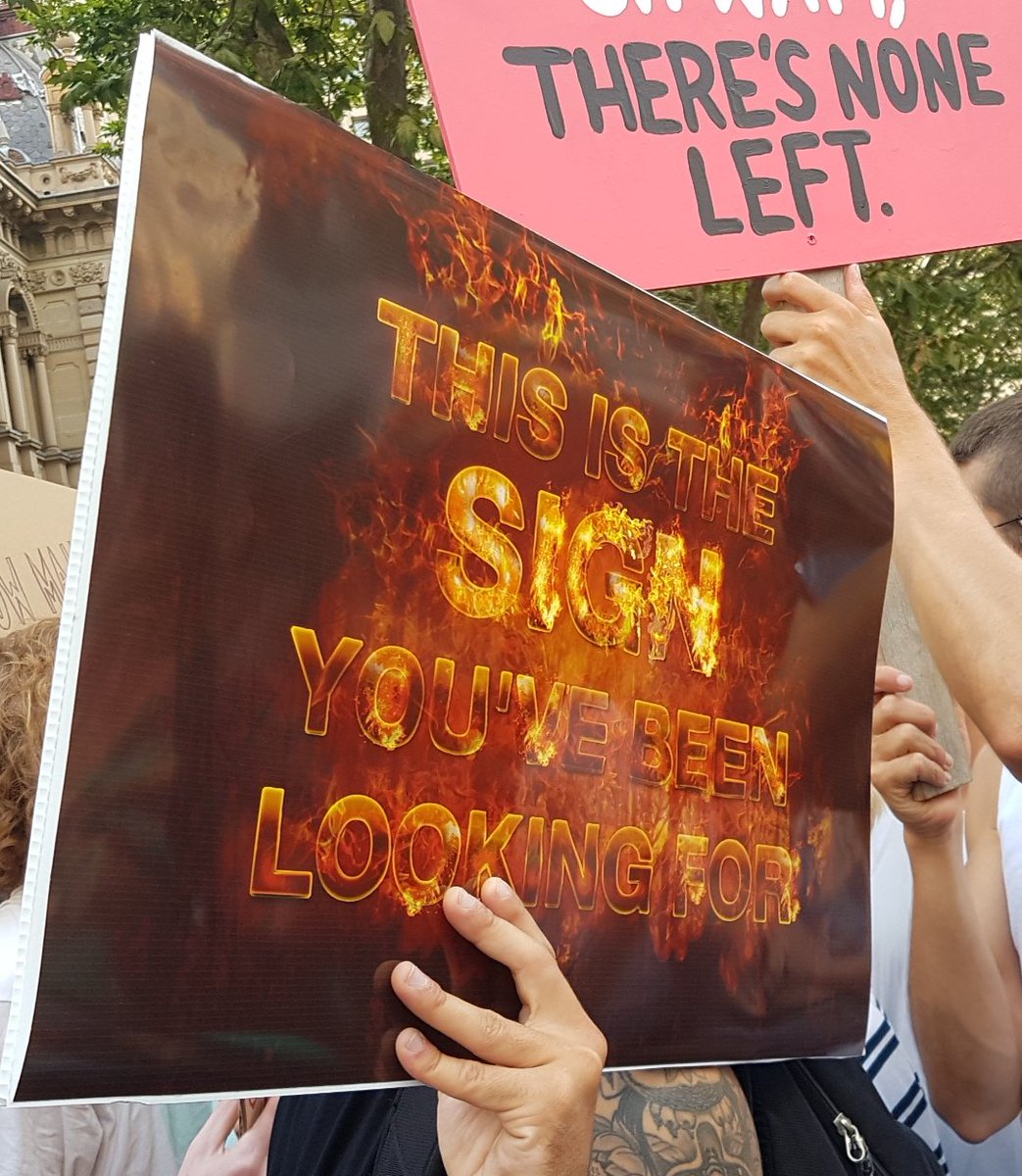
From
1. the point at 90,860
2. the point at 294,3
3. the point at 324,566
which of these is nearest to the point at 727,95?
the point at 324,566

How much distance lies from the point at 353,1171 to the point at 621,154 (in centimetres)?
134

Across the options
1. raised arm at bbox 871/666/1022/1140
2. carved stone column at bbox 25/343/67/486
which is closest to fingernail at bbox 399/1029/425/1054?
raised arm at bbox 871/666/1022/1140

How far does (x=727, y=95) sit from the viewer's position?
199 centimetres

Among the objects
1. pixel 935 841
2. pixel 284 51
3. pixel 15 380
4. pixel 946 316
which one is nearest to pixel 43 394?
pixel 15 380

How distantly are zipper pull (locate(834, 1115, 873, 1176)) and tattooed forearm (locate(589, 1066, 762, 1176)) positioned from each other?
114 millimetres

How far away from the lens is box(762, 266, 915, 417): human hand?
1659 millimetres

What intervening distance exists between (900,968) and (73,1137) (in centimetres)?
130

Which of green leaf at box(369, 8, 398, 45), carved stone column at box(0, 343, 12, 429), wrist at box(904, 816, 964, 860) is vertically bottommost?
wrist at box(904, 816, 964, 860)

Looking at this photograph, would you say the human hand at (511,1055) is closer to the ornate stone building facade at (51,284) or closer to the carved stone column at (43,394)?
the ornate stone building facade at (51,284)

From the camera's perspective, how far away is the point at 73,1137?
2.15 metres

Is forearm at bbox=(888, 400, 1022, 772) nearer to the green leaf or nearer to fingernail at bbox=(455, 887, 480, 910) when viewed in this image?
fingernail at bbox=(455, 887, 480, 910)

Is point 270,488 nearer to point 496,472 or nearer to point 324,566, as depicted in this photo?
point 324,566

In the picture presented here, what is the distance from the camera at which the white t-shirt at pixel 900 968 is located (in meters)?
2.03

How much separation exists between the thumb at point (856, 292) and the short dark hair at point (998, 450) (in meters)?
0.46
